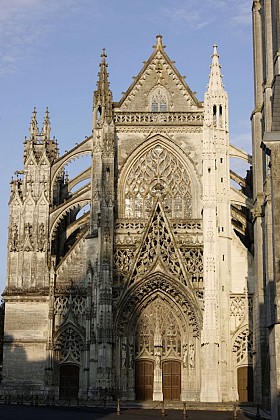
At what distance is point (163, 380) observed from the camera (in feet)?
132

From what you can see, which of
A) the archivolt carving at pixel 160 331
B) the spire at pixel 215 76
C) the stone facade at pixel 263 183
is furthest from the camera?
the spire at pixel 215 76

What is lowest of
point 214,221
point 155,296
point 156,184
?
point 155,296

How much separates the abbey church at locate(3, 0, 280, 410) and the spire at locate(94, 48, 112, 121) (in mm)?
84

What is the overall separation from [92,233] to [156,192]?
13.4 ft

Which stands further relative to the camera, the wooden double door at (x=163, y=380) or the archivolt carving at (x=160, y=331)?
the archivolt carving at (x=160, y=331)

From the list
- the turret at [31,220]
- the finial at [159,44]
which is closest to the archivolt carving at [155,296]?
the turret at [31,220]

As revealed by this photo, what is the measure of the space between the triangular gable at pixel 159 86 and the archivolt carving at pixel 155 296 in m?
9.87

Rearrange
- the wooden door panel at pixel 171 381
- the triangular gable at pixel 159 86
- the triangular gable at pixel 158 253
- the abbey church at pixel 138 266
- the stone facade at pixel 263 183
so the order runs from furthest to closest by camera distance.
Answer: the triangular gable at pixel 159 86 < the wooden door panel at pixel 171 381 < the triangular gable at pixel 158 253 < the abbey church at pixel 138 266 < the stone facade at pixel 263 183

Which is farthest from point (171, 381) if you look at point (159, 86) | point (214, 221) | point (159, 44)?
point (159, 44)

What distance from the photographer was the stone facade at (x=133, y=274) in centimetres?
3881

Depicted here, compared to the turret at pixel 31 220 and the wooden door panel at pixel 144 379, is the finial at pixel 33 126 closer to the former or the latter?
the turret at pixel 31 220

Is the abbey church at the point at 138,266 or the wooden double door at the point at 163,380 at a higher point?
the abbey church at the point at 138,266

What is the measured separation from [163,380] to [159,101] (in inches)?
584

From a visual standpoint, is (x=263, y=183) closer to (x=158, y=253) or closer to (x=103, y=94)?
(x=158, y=253)
